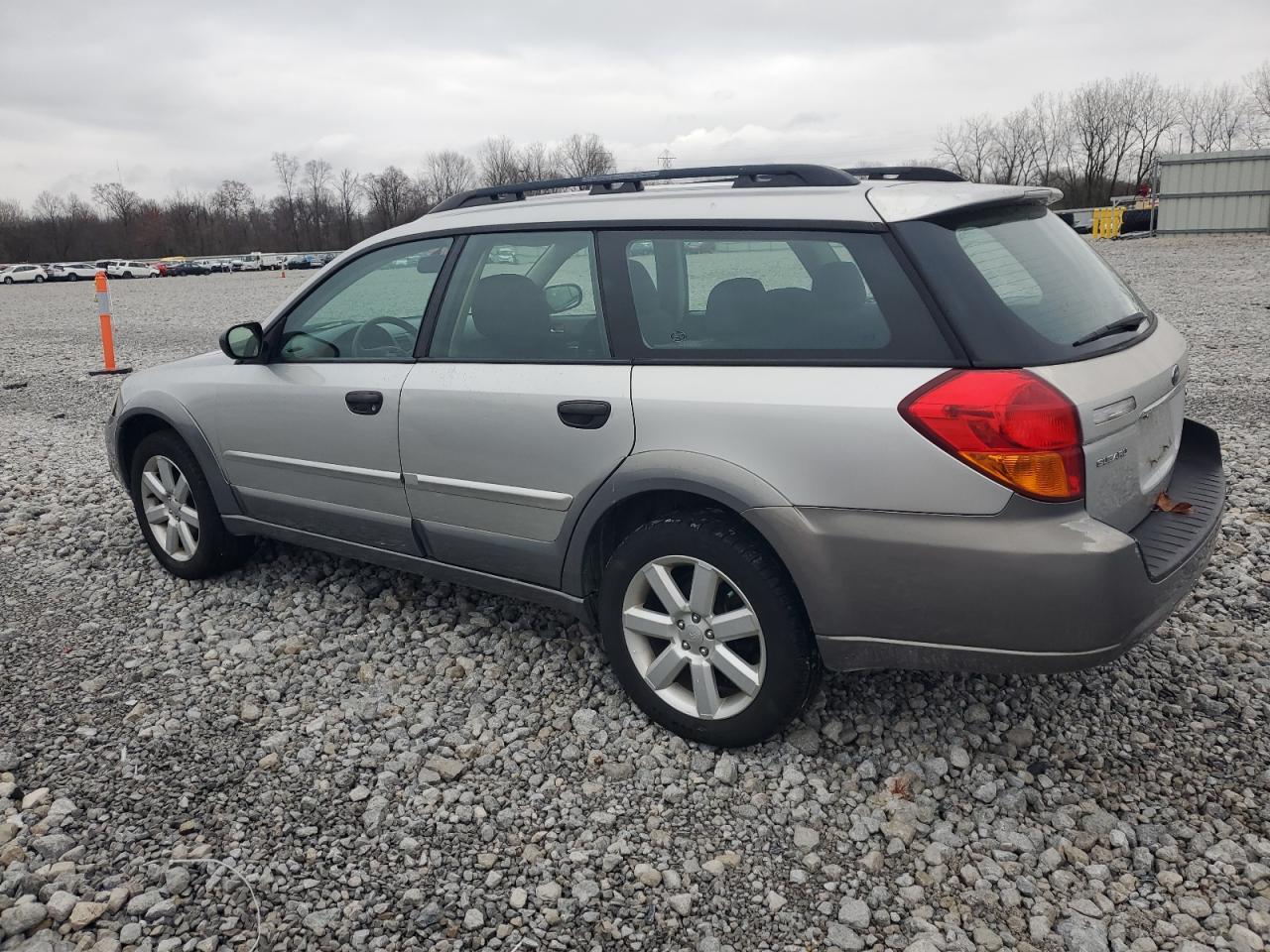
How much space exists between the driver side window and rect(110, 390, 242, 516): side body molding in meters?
0.64

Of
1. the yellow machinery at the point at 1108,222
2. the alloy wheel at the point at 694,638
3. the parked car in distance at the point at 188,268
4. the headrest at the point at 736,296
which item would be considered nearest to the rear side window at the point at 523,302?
the headrest at the point at 736,296

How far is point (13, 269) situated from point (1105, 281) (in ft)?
215

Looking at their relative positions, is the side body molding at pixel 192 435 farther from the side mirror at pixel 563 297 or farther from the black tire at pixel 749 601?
the black tire at pixel 749 601

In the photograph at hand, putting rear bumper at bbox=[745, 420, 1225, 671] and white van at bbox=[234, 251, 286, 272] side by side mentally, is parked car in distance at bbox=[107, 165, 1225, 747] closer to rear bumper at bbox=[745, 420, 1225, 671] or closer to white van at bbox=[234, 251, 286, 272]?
rear bumper at bbox=[745, 420, 1225, 671]

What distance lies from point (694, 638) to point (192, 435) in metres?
2.70

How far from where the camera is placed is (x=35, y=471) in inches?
293

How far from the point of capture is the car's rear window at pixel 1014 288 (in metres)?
2.71

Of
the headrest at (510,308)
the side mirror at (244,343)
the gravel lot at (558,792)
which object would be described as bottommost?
the gravel lot at (558,792)

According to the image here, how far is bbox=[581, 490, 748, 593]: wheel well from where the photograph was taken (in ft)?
10.4

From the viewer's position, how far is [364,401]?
3898 millimetres

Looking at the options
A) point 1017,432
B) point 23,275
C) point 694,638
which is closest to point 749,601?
point 694,638

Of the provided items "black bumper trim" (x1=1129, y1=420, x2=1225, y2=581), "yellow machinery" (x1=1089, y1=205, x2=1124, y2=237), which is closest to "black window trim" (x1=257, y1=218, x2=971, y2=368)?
"black bumper trim" (x1=1129, y1=420, x2=1225, y2=581)

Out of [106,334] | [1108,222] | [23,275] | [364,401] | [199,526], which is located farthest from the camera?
[23,275]

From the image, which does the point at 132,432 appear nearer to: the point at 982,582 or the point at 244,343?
the point at 244,343
